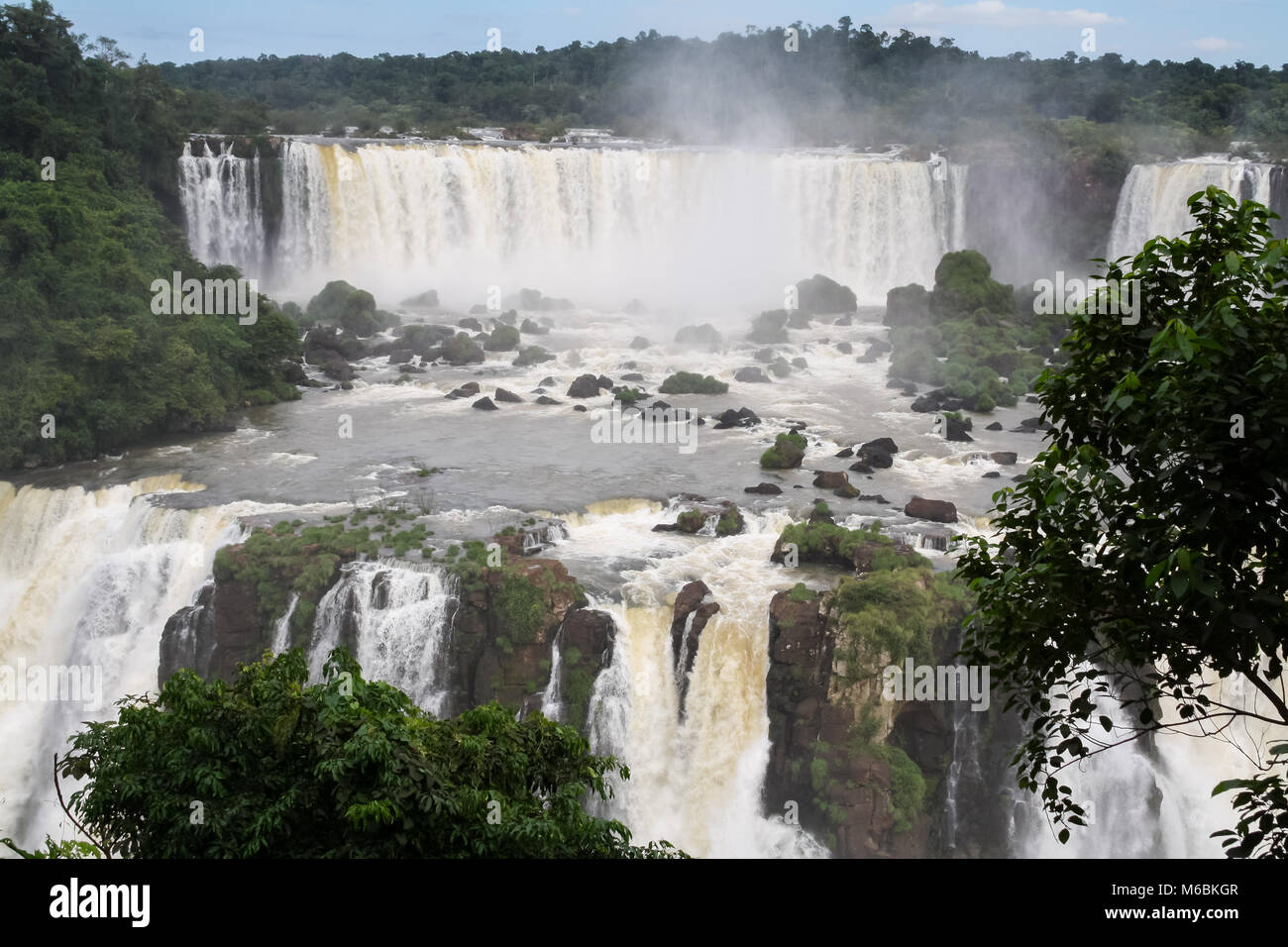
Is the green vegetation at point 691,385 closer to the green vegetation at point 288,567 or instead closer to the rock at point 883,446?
the rock at point 883,446

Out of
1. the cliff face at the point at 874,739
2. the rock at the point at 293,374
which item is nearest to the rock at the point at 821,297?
the rock at the point at 293,374

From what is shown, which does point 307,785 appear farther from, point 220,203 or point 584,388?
point 220,203

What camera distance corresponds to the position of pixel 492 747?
8859mm

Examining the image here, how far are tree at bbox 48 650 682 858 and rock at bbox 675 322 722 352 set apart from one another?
2735 centimetres

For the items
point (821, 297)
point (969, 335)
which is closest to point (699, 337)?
point (821, 297)

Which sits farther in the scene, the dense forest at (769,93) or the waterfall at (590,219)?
the dense forest at (769,93)

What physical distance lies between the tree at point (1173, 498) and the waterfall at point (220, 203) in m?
35.6

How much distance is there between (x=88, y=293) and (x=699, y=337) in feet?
50.6

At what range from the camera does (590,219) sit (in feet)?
147

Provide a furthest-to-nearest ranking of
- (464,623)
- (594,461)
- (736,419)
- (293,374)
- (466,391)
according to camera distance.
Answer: (293,374), (466,391), (736,419), (594,461), (464,623)

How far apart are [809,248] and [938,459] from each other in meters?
20.5

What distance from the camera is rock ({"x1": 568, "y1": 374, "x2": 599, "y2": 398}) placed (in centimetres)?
3042

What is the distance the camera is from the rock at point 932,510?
2162 cm

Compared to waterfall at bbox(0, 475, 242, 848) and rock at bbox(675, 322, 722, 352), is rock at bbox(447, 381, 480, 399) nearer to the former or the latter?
rock at bbox(675, 322, 722, 352)
